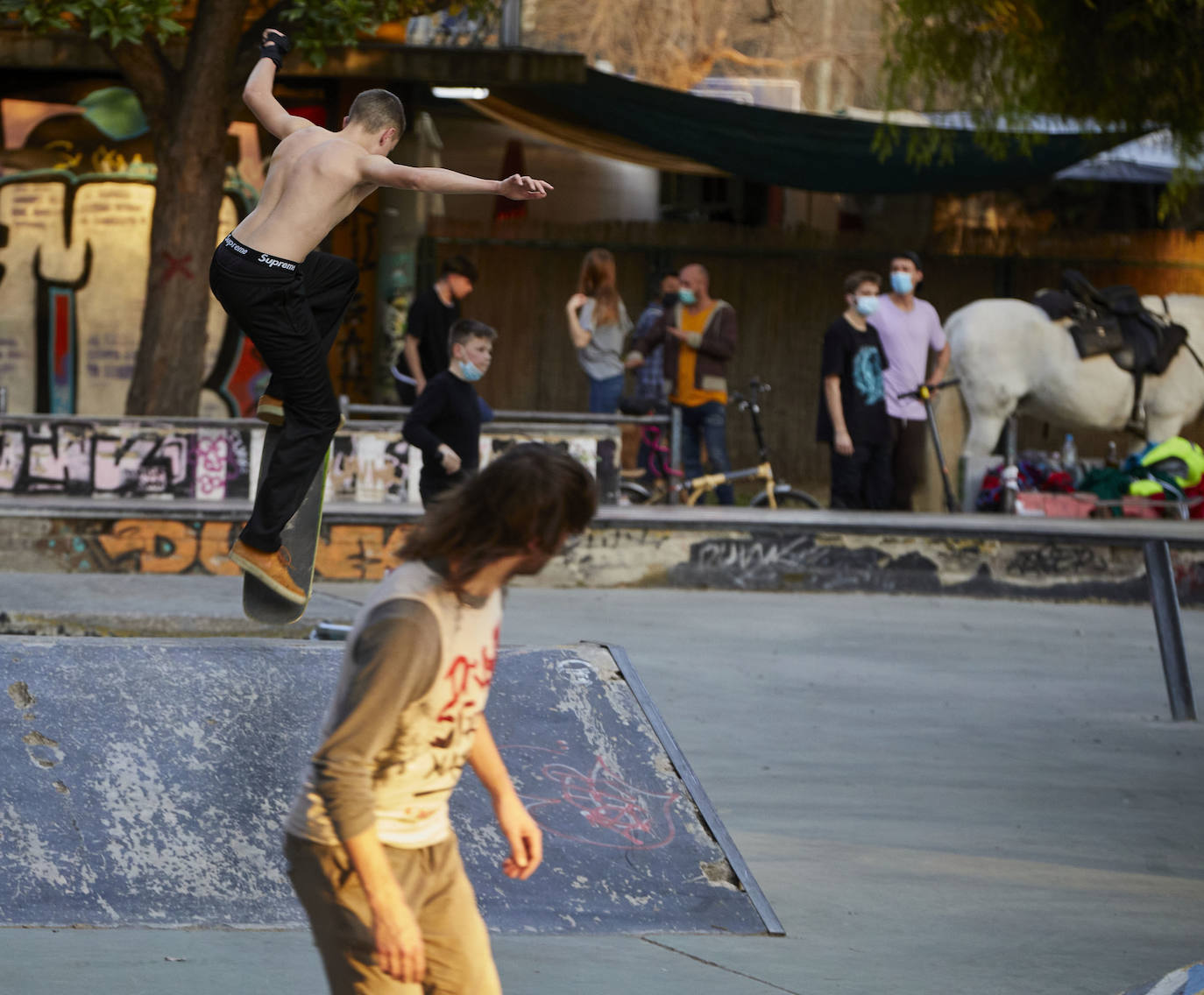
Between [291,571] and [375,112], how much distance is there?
5.43ft

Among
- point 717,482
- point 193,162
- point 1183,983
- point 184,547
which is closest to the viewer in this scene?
point 1183,983

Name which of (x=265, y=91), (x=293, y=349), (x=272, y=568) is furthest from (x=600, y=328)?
(x=265, y=91)

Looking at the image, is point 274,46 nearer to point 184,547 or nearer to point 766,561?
point 184,547

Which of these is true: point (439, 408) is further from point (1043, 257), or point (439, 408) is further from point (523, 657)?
point (1043, 257)

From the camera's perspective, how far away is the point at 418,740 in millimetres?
2645

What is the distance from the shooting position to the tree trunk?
1117 cm

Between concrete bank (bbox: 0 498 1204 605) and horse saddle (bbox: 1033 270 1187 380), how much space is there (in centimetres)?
238

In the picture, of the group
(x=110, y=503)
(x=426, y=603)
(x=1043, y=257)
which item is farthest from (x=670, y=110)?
(x=426, y=603)

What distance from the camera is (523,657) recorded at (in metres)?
5.31

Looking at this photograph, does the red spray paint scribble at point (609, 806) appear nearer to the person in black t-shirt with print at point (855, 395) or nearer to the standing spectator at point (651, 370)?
the person in black t-shirt with print at point (855, 395)

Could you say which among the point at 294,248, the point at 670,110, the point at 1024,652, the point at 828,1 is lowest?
the point at 1024,652

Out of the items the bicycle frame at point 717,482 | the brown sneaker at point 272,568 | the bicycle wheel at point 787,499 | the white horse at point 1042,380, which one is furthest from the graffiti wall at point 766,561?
the brown sneaker at point 272,568

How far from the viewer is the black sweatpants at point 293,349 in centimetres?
507

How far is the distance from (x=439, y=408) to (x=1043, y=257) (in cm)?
1162
